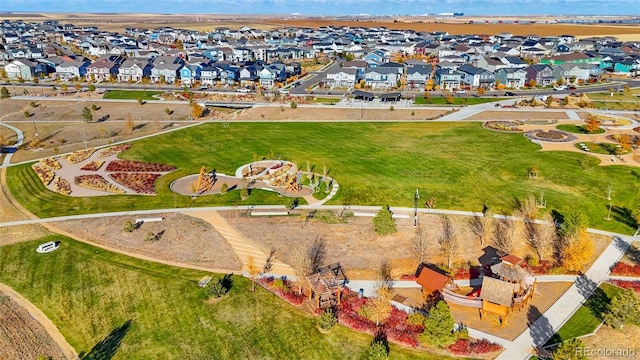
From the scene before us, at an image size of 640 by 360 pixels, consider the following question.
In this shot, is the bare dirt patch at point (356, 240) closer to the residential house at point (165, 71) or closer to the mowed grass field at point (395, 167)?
the mowed grass field at point (395, 167)

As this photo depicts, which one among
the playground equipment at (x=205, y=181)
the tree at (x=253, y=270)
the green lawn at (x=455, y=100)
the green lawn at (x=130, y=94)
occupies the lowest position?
the tree at (x=253, y=270)

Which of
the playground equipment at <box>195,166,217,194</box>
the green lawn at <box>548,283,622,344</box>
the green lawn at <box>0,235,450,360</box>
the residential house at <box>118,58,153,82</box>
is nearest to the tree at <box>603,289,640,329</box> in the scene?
the green lawn at <box>548,283,622,344</box>

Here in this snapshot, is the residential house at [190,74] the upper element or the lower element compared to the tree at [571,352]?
upper

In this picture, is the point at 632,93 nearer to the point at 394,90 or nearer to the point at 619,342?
the point at 394,90

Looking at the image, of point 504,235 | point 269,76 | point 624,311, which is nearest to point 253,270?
point 504,235

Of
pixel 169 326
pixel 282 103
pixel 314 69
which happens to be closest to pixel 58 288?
pixel 169 326

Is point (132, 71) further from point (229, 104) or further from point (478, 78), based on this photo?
point (478, 78)

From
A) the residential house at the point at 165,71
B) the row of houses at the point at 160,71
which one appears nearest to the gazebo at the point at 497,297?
the row of houses at the point at 160,71

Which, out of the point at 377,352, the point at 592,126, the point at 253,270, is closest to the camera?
the point at 377,352
